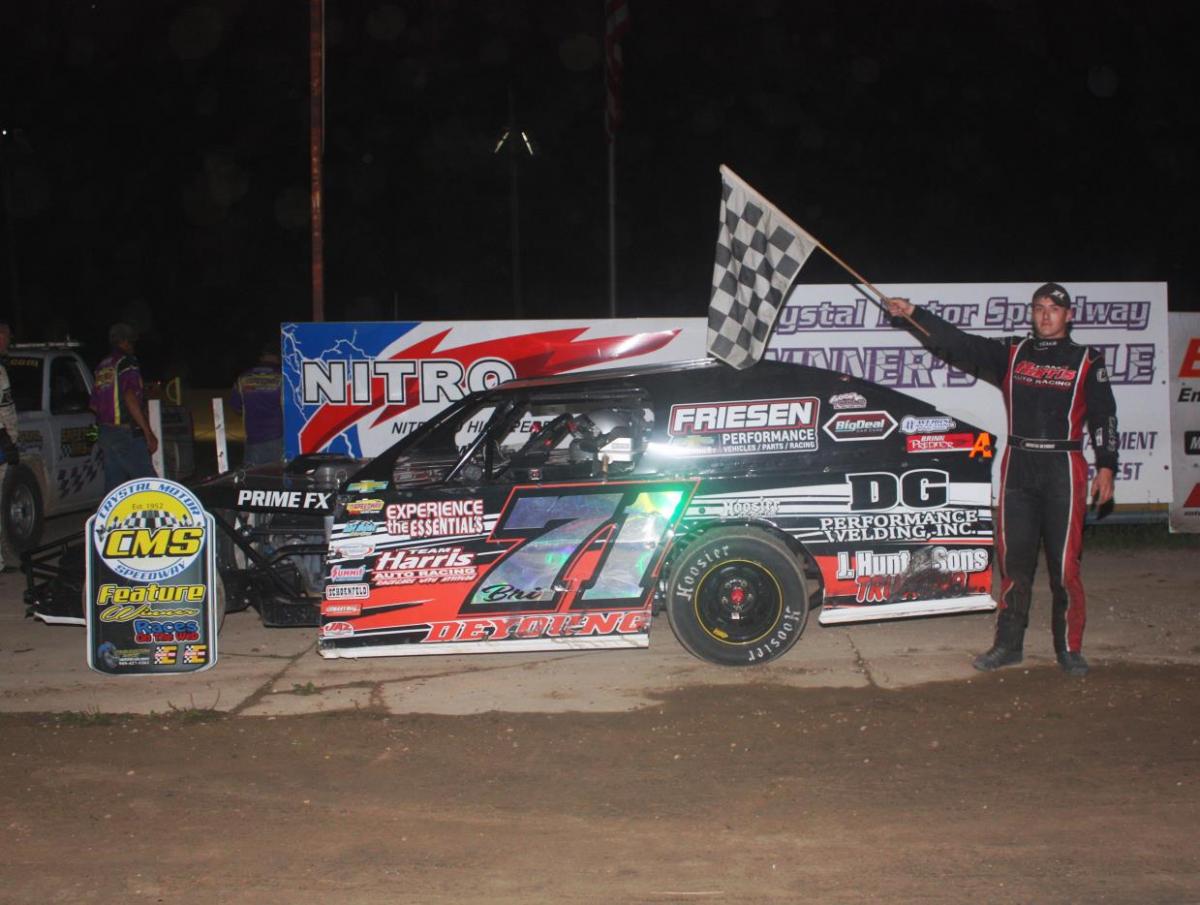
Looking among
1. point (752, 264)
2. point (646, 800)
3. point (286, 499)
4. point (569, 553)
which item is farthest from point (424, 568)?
point (752, 264)

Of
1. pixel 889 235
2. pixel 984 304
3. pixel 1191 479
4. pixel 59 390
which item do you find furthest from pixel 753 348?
pixel 889 235

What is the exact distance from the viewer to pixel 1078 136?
126ft

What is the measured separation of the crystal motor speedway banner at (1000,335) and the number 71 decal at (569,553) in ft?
13.5

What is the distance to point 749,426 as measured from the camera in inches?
242

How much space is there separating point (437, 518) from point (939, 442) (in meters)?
2.65

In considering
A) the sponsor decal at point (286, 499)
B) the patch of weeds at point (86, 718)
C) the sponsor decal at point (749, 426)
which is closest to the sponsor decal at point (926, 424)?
the sponsor decal at point (749, 426)

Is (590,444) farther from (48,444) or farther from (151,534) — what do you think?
(48,444)

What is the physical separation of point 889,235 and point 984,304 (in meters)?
37.7

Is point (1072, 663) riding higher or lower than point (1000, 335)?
lower

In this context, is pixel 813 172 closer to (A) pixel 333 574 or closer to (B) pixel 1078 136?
(B) pixel 1078 136

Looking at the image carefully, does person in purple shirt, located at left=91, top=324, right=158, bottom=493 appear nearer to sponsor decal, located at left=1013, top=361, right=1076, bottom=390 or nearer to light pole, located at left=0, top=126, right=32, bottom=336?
sponsor decal, located at left=1013, top=361, right=1076, bottom=390

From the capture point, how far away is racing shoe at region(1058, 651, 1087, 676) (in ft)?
19.6

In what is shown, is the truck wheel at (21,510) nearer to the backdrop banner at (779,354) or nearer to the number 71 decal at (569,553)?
the backdrop banner at (779,354)

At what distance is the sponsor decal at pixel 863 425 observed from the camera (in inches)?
241
